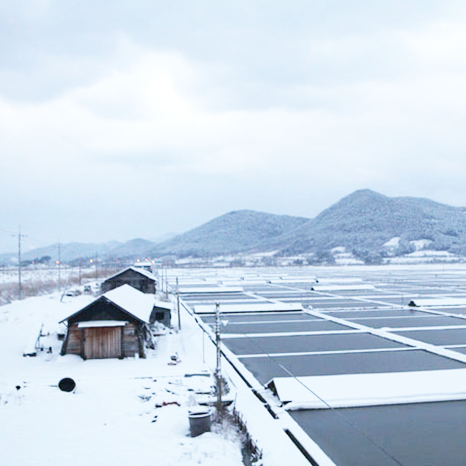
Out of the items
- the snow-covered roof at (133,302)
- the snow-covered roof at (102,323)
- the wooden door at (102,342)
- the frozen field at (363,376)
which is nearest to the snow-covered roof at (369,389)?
the frozen field at (363,376)

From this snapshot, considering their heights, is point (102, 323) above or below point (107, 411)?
above

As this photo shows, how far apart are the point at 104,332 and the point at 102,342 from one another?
0.46 metres

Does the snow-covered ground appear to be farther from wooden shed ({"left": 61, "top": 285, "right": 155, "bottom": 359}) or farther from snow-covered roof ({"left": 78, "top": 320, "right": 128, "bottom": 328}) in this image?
snow-covered roof ({"left": 78, "top": 320, "right": 128, "bottom": 328})

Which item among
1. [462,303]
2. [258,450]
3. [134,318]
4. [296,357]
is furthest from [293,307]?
[258,450]

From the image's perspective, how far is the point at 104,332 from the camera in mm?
22031

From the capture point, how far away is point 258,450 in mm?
11969

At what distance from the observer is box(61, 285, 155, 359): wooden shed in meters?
21.8

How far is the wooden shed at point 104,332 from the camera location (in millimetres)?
21844

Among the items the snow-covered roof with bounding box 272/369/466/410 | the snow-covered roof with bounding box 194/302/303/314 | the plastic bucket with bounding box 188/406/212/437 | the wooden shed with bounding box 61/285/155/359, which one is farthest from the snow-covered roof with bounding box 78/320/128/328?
the snow-covered roof with bounding box 194/302/303/314

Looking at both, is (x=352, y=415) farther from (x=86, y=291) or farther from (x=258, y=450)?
(x=86, y=291)

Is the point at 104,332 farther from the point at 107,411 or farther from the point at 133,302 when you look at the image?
the point at 107,411

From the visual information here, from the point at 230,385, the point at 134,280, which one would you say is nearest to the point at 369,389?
the point at 230,385

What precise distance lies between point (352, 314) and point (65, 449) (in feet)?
92.8

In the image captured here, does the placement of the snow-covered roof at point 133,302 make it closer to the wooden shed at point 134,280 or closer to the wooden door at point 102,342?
the wooden door at point 102,342
